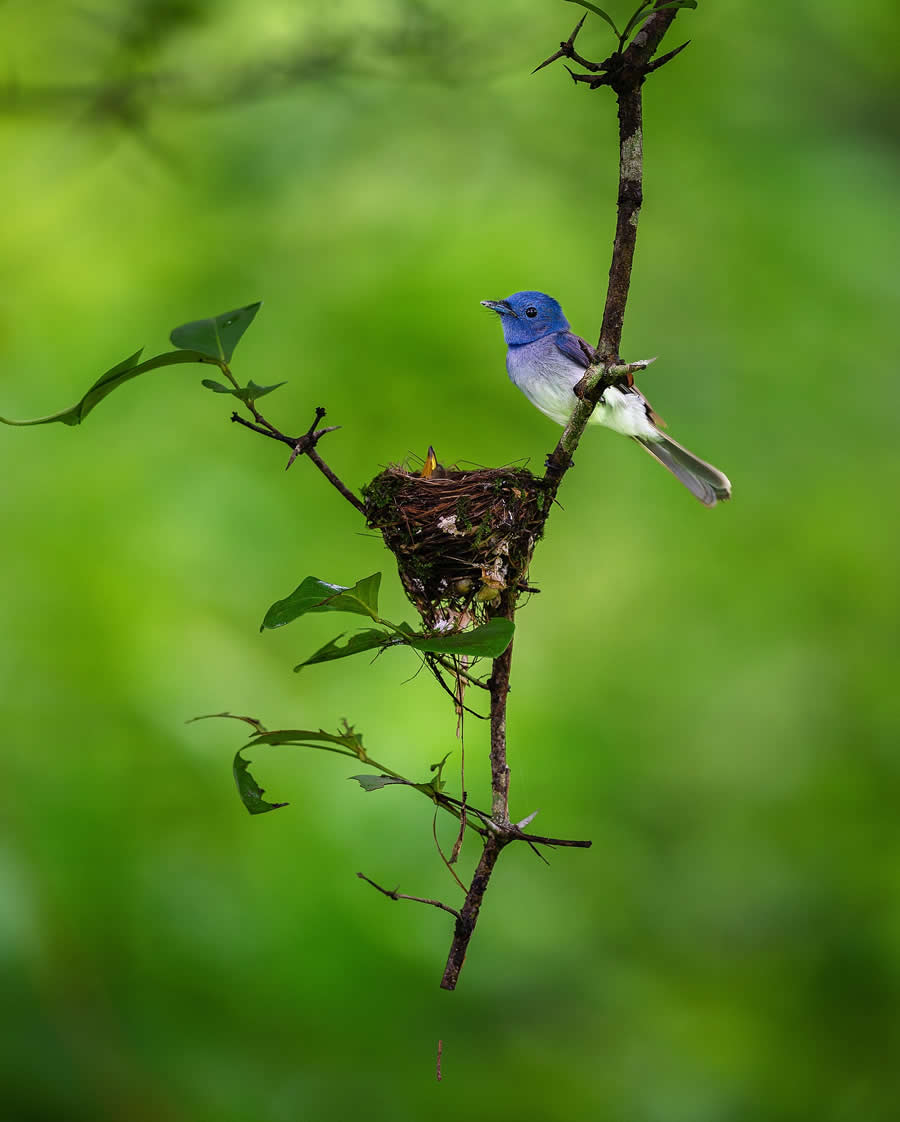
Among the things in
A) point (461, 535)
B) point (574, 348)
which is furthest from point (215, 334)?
point (574, 348)

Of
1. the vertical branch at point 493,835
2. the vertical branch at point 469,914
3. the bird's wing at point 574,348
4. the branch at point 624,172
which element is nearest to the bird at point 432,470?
the bird's wing at point 574,348

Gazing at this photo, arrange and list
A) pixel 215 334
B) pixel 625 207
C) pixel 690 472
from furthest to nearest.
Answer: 1. pixel 690 472
2. pixel 625 207
3. pixel 215 334

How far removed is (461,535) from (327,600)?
0.99m

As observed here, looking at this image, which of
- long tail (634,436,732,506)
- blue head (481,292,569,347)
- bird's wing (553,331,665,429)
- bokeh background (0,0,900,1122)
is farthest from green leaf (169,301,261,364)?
bokeh background (0,0,900,1122)

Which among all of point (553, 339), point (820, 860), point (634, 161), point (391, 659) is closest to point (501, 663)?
point (634, 161)

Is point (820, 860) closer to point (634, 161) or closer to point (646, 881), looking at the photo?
point (646, 881)

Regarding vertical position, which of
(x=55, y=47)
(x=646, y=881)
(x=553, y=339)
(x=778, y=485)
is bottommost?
(x=646, y=881)

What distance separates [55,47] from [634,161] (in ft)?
13.1

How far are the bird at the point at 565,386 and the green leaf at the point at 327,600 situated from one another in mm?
1689

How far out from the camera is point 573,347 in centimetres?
357

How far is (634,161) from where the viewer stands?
160 cm

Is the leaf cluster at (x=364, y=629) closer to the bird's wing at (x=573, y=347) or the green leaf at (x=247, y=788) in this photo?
the green leaf at (x=247, y=788)

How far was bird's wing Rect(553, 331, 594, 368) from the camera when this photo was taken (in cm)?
354

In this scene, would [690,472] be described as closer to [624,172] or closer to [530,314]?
[530,314]
